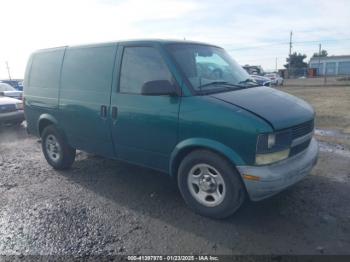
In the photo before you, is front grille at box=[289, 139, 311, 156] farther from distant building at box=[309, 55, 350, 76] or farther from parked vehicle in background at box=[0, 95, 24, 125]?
distant building at box=[309, 55, 350, 76]

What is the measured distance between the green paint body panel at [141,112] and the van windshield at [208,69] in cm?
15

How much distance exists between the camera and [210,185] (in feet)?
12.4

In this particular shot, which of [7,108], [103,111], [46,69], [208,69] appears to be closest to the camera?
[208,69]

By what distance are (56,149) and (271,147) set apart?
4061 mm

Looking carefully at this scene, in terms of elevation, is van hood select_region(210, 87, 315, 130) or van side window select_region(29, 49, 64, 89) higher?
van side window select_region(29, 49, 64, 89)

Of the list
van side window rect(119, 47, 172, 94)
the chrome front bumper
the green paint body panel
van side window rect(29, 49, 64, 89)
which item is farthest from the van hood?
van side window rect(29, 49, 64, 89)

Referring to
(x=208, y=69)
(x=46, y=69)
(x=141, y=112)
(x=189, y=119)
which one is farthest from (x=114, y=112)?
(x=46, y=69)

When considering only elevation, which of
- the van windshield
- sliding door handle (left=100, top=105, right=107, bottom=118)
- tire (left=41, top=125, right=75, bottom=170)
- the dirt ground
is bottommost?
the dirt ground

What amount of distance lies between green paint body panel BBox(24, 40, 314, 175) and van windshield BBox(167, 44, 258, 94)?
15 centimetres

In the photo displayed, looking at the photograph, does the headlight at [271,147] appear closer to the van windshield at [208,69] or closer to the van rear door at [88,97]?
the van windshield at [208,69]

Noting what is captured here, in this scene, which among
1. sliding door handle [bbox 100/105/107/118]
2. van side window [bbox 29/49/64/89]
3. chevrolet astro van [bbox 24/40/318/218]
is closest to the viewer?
chevrolet astro van [bbox 24/40/318/218]

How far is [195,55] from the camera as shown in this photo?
438 cm

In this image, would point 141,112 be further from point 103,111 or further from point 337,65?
point 337,65

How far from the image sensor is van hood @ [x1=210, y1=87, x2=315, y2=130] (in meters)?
3.50
